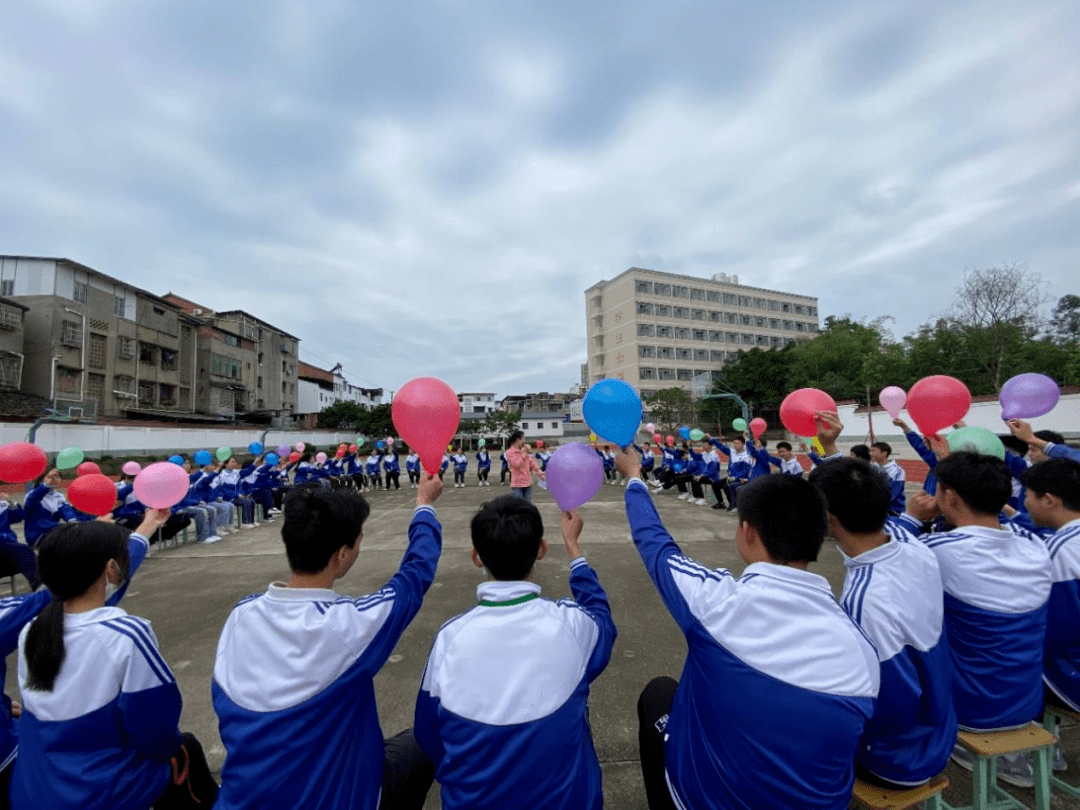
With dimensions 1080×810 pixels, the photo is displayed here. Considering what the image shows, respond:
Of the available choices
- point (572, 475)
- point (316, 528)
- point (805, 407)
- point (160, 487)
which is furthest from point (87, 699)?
point (805, 407)

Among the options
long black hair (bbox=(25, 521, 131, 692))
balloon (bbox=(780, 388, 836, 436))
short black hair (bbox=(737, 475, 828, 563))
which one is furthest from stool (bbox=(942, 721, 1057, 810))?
long black hair (bbox=(25, 521, 131, 692))

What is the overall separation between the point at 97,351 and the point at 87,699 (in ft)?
108

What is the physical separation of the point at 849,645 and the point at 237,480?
10.8 meters

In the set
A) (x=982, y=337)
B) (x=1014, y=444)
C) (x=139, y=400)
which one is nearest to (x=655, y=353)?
(x=982, y=337)

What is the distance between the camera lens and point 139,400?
27812 mm

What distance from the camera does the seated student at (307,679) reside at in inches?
50.7

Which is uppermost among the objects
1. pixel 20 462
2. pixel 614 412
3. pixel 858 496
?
pixel 614 412

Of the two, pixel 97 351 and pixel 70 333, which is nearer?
pixel 70 333

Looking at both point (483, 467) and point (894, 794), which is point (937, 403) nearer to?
point (894, 794)

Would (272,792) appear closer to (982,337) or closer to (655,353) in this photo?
(982,337)

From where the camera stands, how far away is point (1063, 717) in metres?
2.21

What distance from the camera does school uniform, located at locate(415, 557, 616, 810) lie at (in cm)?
126

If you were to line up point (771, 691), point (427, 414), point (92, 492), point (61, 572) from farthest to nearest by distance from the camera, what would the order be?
1. point (92, 492)
2. point (427, 414)
3. point (61, 572)
4. point (771, 691)

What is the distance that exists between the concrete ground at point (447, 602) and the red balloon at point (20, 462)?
1565 millimetres
